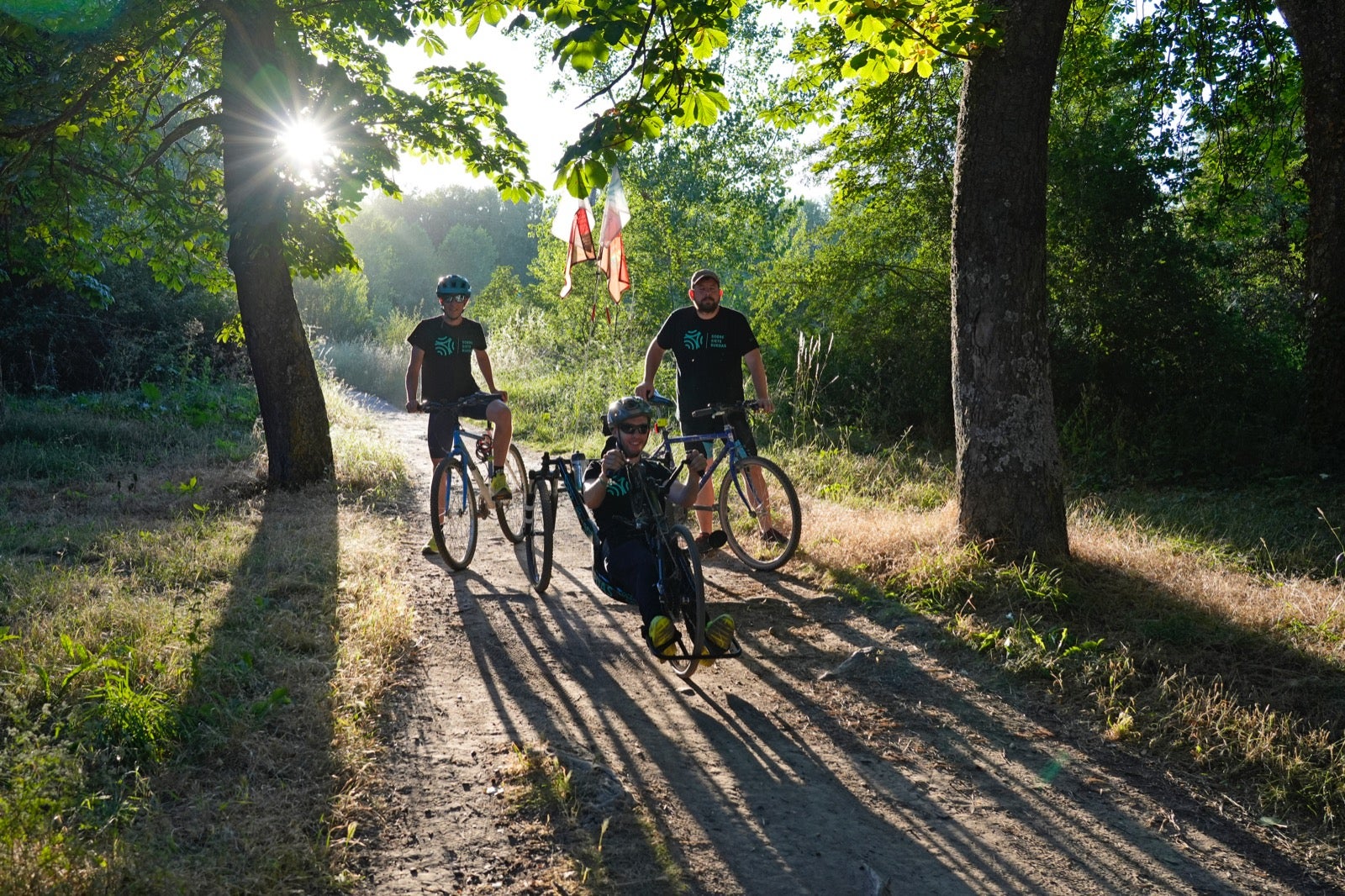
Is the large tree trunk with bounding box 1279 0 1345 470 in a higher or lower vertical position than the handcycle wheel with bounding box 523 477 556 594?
higher

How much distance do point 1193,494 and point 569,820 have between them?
821cm

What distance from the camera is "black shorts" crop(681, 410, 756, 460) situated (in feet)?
24.1

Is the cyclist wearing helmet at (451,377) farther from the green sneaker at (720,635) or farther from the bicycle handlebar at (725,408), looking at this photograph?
the green sneaker at (720,635)

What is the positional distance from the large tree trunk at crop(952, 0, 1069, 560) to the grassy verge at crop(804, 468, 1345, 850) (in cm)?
40

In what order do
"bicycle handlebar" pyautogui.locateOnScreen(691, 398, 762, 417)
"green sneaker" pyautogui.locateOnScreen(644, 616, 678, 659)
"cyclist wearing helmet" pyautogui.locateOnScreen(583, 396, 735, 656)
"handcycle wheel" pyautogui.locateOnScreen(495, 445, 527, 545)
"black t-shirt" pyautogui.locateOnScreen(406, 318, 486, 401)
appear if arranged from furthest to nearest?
"handcycle wheel" pyautogui.locateOnScreen(495, 445, 527, 545)
"black t-shirt" pyautogui.locateOnScreen(406, 318, 486, 401)
"bicycle handlebar" pyautogui.locateOnScreen(691, 398, 762, 417)
"cyclist wearing helmet" pyautogui.locateOnScreen(583, 396, 735, 656)
"green sneaker" pyautogui.locateOnScreen(644, 616, 678, 659)

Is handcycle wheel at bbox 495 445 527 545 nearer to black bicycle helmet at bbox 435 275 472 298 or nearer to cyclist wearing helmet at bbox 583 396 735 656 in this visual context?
black bicycle helmet at bbox 435 275 472 298

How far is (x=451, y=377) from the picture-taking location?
25.2 ft

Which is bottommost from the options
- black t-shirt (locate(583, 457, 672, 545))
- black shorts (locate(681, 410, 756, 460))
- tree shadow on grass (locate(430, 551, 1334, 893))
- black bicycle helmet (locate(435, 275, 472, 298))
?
tree shadow on grass (locate(430, 551, 1334, 893))

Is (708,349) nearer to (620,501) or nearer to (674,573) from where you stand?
(620,501)

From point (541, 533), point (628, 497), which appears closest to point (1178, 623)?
point (628, 497)

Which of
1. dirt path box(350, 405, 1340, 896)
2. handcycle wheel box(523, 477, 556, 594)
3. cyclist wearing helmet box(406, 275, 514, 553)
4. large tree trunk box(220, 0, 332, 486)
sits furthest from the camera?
large tree trunk box(220, 0, 332, 486)

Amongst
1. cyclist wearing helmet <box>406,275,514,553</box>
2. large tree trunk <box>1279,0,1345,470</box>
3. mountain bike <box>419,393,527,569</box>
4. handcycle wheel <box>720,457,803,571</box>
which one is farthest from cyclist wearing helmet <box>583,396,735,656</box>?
large tree trunk <box>1279,0,1345,470</box>

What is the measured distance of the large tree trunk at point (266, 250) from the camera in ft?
28.1

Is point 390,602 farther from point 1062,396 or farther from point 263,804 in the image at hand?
point 1062,396
